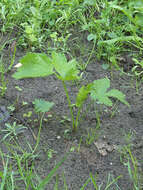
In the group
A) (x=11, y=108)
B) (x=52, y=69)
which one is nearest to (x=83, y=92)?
(x=52, y=69)

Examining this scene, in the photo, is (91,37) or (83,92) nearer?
(83,92)

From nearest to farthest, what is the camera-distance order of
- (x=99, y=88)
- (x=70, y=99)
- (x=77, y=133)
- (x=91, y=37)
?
(x=99, y=88)
(x=77, y=133)
(x=70, y=99)
(x=91, y=37)

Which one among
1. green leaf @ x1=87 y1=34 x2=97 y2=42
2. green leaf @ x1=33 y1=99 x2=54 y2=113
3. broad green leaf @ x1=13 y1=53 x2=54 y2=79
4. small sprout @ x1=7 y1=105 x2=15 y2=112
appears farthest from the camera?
green leaf @ x1=87 y1=34 x2=97 y2=42

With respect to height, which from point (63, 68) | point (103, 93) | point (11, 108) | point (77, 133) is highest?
point (63, 68)

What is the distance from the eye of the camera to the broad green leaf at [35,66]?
1.70 m

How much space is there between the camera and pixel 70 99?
7.25ft

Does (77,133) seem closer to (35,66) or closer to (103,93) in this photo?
(103,93)

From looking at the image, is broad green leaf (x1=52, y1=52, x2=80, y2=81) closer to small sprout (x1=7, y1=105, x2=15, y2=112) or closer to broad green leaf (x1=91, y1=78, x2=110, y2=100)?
broad green leaf (x1=91, y1=78, x2=110, y2=100)

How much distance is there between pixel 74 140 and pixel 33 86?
58 cm

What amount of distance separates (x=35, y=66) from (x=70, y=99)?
21.7 inches

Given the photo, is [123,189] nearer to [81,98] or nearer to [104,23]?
[81,98]

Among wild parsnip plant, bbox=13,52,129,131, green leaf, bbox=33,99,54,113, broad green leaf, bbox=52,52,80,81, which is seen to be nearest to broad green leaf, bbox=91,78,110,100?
wild parsnip plant, bbox=13,52,129,131

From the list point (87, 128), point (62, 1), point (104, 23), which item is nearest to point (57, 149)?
point (87, 128)

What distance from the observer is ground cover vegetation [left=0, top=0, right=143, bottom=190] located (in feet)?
5.63
